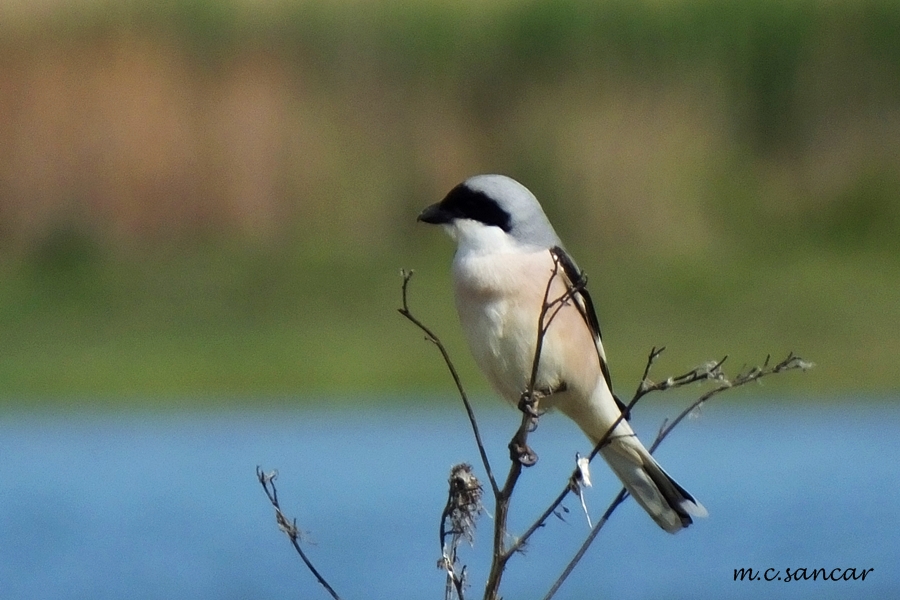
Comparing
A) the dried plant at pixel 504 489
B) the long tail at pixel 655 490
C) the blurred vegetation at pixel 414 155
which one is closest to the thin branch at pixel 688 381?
the dried plant at pixel 504 489

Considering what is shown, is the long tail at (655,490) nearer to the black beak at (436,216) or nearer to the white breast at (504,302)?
the white breast at (504,302)

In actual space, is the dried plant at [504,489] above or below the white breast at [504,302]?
below

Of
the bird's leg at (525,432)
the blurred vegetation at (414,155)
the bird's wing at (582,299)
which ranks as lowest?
the bird's leg at (525,432)

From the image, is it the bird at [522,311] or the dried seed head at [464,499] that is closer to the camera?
the dried seed head at [464,499]

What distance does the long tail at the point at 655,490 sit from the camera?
336 cm

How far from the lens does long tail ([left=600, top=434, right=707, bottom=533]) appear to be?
3361 mm

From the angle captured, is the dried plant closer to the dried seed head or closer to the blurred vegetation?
the dried seed head

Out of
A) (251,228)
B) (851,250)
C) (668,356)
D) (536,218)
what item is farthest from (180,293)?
(536,218)

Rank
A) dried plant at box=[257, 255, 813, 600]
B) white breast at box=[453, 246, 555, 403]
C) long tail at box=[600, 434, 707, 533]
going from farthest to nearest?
1. long tail at box=[600, 434, 707, 533]
2. white breast at box=[453, 246, 555, 403]
3. dried plant at box=[257, 255, 813, 600]

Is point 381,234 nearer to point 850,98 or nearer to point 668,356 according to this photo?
point 668,356

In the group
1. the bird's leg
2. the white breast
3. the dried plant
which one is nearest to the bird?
the white breast

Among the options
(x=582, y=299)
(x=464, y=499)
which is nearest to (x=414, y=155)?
(x=582, y=299)

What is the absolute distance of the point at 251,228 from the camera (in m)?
10.9

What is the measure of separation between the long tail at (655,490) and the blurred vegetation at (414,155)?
20.4ft
